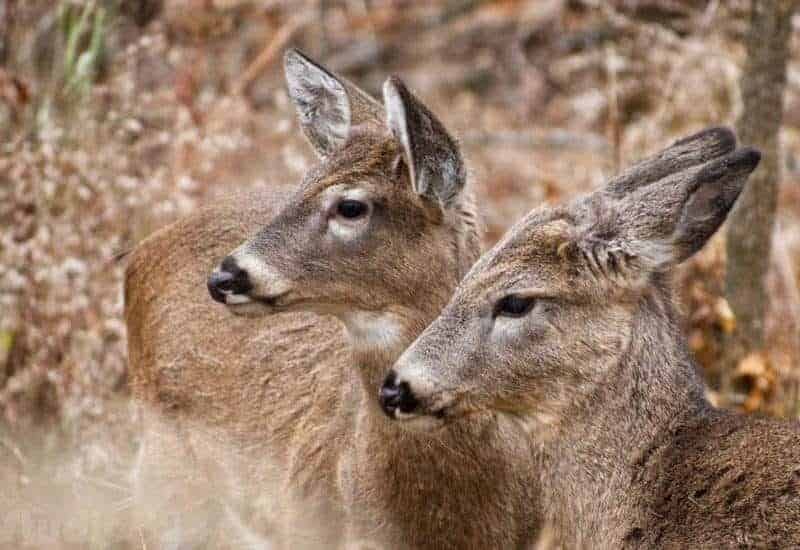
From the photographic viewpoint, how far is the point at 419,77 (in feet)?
49.2

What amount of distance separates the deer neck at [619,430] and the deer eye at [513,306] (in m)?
0.34

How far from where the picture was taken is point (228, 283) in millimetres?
6238

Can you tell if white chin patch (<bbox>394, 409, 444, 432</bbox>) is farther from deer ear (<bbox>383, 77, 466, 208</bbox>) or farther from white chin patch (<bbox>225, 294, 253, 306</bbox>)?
deer ear (<bbox>383, 77, 466, 208</bbox>)

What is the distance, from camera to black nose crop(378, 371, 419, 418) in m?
5.55

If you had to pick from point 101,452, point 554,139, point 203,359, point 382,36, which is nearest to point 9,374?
point 101,452

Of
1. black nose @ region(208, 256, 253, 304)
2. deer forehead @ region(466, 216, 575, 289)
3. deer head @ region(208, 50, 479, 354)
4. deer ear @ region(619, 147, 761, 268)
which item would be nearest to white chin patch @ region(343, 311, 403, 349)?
deer head @ region(208, 50, 479, 354)

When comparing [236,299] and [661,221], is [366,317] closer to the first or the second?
[236,299]

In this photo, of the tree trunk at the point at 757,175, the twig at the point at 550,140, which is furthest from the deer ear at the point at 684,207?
the twig at the point at 550,140

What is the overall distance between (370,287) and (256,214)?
1.37 meters

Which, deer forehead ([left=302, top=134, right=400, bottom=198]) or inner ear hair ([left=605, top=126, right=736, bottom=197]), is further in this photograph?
deer forehead ([left=302, top=134, right=400, bottom=198])

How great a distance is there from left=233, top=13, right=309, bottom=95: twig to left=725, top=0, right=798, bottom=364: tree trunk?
2918 millimetres

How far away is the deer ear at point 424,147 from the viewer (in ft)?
20.1

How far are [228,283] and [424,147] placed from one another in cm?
86

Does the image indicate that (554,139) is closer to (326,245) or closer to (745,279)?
(745,279)
